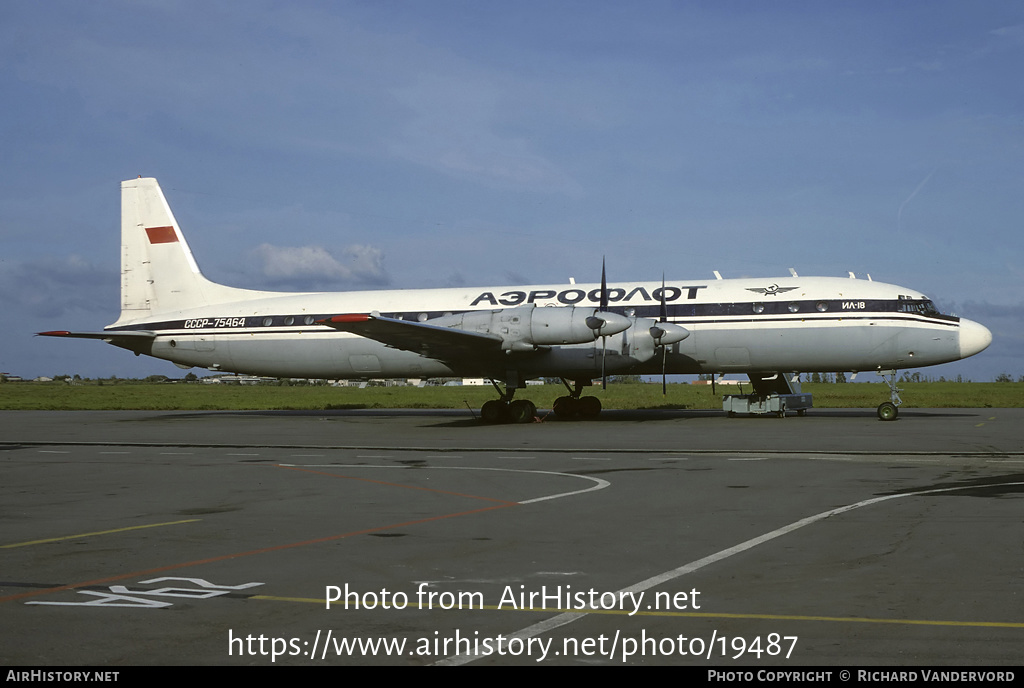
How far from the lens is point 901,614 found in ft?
20.1

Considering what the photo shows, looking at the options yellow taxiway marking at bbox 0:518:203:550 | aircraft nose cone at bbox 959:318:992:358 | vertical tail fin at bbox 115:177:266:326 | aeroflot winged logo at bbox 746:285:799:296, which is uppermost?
vertical tail fin at bbox 115:177:266:326

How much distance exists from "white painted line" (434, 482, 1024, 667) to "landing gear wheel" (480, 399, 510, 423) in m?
19.1

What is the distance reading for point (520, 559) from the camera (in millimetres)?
8328

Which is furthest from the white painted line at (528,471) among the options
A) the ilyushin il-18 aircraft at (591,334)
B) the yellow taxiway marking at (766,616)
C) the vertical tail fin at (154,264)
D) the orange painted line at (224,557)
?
the vertical tail fin at (154,264)

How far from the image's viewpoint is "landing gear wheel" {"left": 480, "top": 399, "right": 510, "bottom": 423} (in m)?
30.8

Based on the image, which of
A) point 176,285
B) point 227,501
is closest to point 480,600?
point 227,501

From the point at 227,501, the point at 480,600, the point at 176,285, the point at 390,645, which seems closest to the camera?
the point at 390,645

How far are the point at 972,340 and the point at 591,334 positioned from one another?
1273 cm

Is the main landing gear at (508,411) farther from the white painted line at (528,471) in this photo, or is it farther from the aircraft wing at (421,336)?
the white painted line at (528,471)

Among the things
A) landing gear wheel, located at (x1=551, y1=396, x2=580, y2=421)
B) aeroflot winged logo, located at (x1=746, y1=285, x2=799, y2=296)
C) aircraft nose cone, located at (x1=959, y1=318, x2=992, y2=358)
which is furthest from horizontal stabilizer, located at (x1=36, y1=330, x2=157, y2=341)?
aircraft nose cone, located at (x1=959, y1=318, x2=992, y2=358)

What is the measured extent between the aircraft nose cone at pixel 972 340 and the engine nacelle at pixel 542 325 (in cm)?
1104

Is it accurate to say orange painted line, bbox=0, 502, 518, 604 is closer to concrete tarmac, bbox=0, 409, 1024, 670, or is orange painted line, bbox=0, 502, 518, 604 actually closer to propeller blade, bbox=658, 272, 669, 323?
concrete tarmac, bbox=0, 409, 1024, 670
